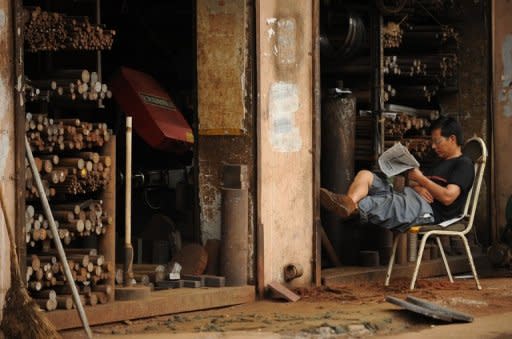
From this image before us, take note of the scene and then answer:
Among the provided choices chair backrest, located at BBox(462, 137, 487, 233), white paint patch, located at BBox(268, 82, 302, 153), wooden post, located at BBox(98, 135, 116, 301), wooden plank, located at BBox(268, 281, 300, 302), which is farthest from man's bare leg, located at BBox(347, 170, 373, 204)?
wooden post, located at BBox(98, 135, 116, 301)

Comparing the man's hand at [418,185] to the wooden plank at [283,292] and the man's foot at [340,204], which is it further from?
the wooden plank at [283,292]

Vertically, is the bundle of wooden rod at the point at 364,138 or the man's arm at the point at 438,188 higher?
the bundle of wooden rod at the point at 364,138

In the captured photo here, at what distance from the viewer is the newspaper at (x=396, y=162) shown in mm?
12688

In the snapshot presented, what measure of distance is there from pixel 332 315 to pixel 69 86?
303 cm

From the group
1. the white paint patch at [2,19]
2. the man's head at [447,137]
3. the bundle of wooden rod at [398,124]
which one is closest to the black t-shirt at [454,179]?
the man's head at [447,137]

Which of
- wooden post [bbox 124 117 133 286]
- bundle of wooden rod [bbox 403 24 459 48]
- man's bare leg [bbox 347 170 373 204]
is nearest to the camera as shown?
wooden post [bbox 124 117 133 286]

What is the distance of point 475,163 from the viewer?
1312 cm

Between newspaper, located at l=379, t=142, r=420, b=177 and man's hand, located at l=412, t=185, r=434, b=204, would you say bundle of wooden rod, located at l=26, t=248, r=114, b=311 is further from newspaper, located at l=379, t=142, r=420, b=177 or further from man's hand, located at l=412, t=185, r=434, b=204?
man's hand, located at l=412, t=185, r=434, b=204

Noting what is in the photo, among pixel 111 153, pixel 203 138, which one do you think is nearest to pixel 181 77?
pixel 203 138

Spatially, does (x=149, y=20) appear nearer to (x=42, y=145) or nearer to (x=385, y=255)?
(x=385, y=255)

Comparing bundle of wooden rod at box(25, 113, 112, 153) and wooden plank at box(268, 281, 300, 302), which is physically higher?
bundle of wooden rod at box(25, 113, 112, 153)

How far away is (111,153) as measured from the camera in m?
10.8

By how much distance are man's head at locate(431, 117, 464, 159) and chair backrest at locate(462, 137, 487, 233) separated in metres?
0.21

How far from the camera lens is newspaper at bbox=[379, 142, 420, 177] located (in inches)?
500
